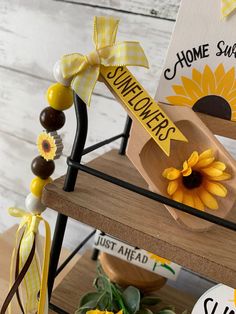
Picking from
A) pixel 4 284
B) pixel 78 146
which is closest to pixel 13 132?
pixel 4 284

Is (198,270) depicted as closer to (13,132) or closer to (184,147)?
(184,147)

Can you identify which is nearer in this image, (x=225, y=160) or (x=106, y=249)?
(x=225, y=160)

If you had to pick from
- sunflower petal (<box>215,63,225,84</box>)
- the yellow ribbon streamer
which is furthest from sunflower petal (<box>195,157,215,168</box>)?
the yellow ribbon streamer

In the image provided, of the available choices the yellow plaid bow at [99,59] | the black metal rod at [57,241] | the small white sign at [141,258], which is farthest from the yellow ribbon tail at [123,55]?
the small white sign at [141,258]

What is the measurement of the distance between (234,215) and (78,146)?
0.24 m

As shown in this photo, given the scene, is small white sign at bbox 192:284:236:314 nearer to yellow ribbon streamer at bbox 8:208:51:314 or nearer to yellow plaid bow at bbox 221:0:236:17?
yellow ribbon streamer at bbox 8:208:51:314

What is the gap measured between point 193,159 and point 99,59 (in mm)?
158

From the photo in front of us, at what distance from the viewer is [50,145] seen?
1.39ft

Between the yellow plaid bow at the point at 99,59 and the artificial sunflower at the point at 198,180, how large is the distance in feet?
0.42

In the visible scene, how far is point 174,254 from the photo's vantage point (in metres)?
0.37

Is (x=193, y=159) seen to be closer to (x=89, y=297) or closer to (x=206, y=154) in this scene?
(x=206, y=154)

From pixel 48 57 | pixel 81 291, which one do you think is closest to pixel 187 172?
pixel 81 291

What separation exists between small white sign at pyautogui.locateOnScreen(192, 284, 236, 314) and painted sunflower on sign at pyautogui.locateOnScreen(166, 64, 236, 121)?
0.74 feet

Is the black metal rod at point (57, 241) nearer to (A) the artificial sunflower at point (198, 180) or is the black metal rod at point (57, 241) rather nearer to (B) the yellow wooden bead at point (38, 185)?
(B) the yellow wooden bead at point (38, 185)
